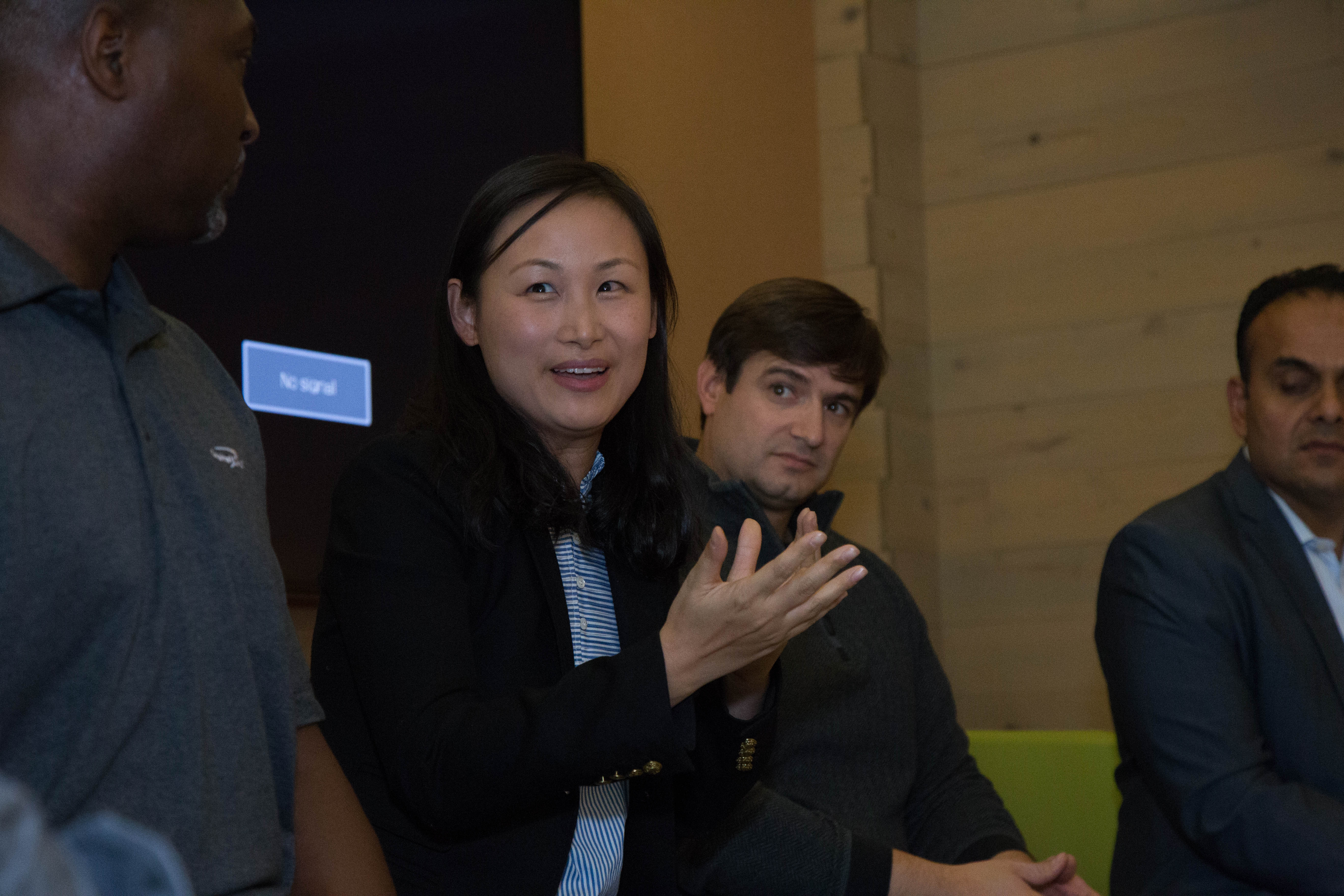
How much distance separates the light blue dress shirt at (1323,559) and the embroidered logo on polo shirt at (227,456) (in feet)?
6.29

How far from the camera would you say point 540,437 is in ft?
5.35

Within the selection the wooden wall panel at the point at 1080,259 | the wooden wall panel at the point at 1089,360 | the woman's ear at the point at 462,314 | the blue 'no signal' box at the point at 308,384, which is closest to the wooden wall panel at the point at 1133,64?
the wooden wall panel at the point at 1080,259

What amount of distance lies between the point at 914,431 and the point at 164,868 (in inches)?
137

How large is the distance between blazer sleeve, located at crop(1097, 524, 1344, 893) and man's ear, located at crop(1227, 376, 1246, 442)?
0.42m

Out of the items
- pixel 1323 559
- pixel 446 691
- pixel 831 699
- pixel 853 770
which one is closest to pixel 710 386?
pixel 831 699

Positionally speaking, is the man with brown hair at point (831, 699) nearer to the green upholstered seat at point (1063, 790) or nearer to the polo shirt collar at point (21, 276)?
the green upholstered seat at point (1063, 790)

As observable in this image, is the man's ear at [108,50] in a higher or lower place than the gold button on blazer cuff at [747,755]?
higher

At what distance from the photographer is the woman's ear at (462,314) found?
1.67 metres

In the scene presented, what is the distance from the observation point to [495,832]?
4.79ft

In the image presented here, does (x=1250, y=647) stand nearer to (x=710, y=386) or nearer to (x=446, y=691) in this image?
(x=710, y=386)

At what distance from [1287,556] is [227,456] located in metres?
1.88

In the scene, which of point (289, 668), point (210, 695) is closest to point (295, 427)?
point (289, 668)

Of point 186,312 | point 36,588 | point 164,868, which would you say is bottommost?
point 164,868

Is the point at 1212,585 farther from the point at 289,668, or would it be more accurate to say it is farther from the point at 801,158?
the point at 801,158
